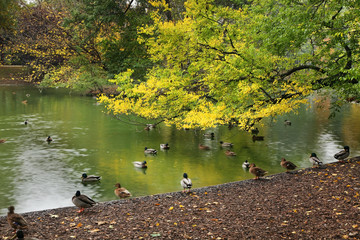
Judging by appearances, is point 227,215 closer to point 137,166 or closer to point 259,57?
point 259,57

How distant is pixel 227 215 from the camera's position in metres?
9.41

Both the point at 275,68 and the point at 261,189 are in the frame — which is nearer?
the point at 261,189

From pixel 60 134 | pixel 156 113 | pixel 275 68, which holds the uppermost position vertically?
pixel 275 68

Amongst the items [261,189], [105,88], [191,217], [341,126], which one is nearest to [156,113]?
[261,189]

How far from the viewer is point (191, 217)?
940 centimetres

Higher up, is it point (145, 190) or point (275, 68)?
point (275, 68)

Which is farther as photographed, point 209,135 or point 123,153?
point 209,135

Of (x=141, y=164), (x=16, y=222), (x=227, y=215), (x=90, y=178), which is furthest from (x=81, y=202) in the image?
(x=141, y=164)

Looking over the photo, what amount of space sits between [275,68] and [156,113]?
611cm

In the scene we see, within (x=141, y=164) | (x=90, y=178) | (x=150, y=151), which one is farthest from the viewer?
(x=150, y=151)

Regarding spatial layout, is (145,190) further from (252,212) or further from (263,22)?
(263,22)

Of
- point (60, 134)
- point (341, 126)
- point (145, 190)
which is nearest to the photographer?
point (145, 190)

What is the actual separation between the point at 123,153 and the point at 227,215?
11.4 m

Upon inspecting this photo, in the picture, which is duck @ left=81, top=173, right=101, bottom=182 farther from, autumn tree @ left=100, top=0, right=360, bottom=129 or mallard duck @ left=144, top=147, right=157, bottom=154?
mallard duck @ left=144, top=147, right=157, bottom=154
